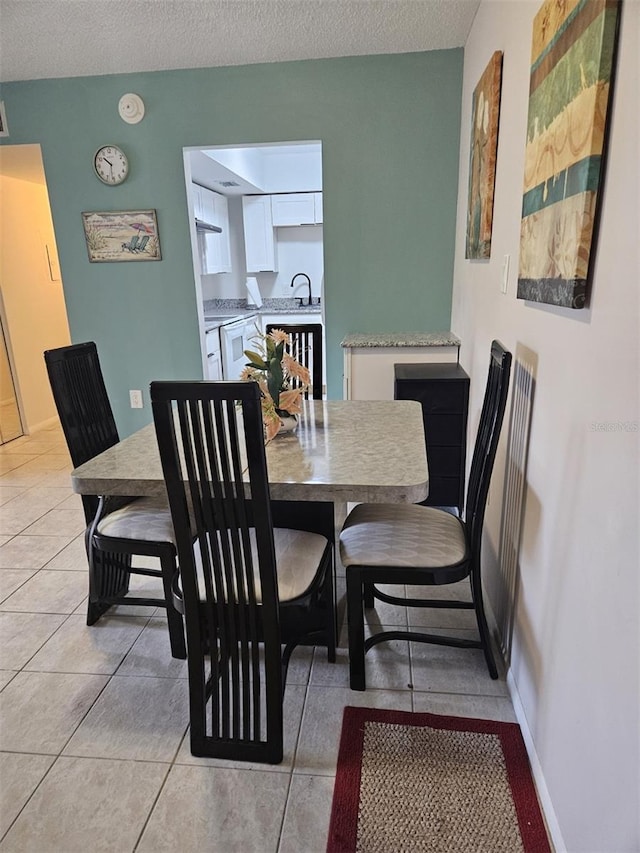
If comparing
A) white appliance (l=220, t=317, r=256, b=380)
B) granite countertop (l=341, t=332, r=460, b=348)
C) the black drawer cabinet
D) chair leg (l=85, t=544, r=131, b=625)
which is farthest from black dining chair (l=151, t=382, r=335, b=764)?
white appliance (l=220, t=317, r=256, b=380)

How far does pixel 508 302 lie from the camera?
182 cm

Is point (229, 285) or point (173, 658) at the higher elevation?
point (229, 285)

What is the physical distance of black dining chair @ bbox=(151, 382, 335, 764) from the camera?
112cm

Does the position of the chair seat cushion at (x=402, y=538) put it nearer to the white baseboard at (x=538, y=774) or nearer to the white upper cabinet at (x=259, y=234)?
the white baseboard at (x=538, y=774)

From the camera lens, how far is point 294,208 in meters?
5.59

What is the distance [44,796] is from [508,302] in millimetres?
2080

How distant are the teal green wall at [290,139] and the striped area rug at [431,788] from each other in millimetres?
2421

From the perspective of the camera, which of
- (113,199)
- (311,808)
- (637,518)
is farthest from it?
(113,199)

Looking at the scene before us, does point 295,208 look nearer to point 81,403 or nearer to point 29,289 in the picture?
point 29,289

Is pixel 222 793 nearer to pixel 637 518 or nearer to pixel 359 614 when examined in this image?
pixel 359 614

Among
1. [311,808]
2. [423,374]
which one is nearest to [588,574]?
[311,808]

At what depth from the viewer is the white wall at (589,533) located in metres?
0.87

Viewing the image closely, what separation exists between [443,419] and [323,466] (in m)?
1.39

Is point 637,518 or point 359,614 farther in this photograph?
point 359,614
